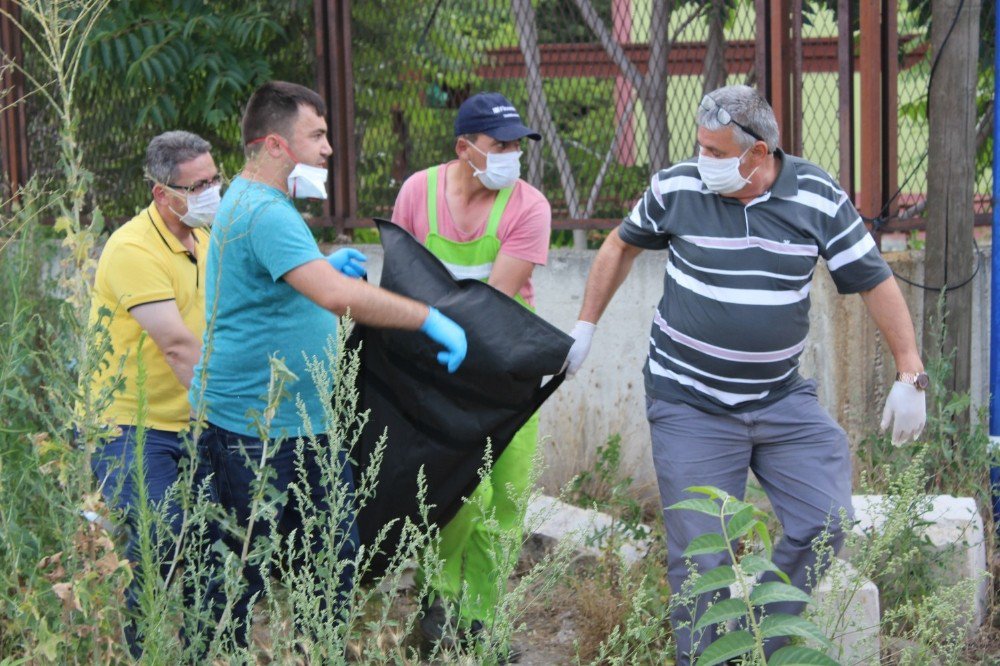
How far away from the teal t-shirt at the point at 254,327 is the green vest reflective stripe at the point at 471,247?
0.87 m

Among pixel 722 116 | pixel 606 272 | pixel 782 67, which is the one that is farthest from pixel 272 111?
pixel 782 67

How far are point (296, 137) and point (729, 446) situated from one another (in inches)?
64.1

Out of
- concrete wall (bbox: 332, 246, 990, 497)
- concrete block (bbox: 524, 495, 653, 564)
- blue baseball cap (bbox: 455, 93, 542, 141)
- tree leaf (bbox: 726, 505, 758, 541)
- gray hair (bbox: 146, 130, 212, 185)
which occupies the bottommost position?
concrete block (bbox: 524, 495, 653, 564)

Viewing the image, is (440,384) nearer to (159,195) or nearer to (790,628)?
(159,195)

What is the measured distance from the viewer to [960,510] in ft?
15.8

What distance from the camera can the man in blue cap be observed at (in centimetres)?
450

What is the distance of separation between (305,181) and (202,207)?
0.51m

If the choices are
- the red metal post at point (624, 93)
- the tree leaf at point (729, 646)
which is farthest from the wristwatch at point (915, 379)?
the red metal post at point (624, 93)

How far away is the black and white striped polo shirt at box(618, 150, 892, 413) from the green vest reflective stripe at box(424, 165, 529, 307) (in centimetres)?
72

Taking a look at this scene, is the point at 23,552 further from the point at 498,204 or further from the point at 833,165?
the point at 833,165

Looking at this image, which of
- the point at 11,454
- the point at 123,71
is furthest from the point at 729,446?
the point at 123,71

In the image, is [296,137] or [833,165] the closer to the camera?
[296,137]

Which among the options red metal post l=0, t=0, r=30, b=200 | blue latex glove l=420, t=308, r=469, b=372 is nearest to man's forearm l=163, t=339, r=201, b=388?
blue latex glove l=420, t=308, r=469, b=372

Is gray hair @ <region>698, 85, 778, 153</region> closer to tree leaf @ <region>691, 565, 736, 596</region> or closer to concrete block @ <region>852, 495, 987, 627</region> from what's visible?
concrete block @ <region>852, 495, 987, 627</region>
